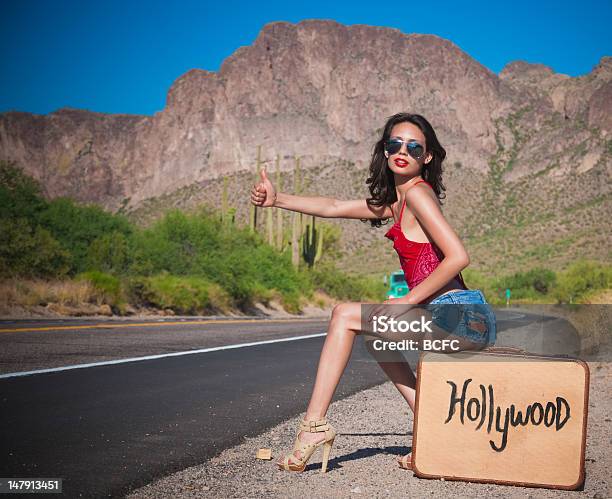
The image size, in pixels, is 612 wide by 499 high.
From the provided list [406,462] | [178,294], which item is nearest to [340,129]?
[178,294]

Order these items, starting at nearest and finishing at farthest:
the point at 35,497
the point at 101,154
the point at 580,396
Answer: the point at 35,497 < the point at 580,396 < the point at 101,154

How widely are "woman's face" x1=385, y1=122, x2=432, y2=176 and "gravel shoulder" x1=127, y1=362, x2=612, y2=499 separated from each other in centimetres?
180

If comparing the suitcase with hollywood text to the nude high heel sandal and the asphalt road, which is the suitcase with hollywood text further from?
the asphalt road

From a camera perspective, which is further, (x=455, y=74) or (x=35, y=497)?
(x=455, y=74)

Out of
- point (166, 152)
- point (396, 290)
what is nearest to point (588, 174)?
point (396, 290)

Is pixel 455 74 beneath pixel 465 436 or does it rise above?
above

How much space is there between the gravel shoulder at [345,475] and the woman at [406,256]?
0.19 metres

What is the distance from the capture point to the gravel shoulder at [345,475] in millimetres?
4512

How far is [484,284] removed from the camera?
7056 centimetres

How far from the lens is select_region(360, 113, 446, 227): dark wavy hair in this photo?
16.7ft

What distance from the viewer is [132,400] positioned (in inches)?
299

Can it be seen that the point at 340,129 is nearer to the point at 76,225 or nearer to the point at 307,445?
the point at 76,225

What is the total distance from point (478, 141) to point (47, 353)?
387 ft

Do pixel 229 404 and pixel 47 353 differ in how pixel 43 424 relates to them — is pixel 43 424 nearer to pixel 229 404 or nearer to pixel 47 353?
pixel 229 404
